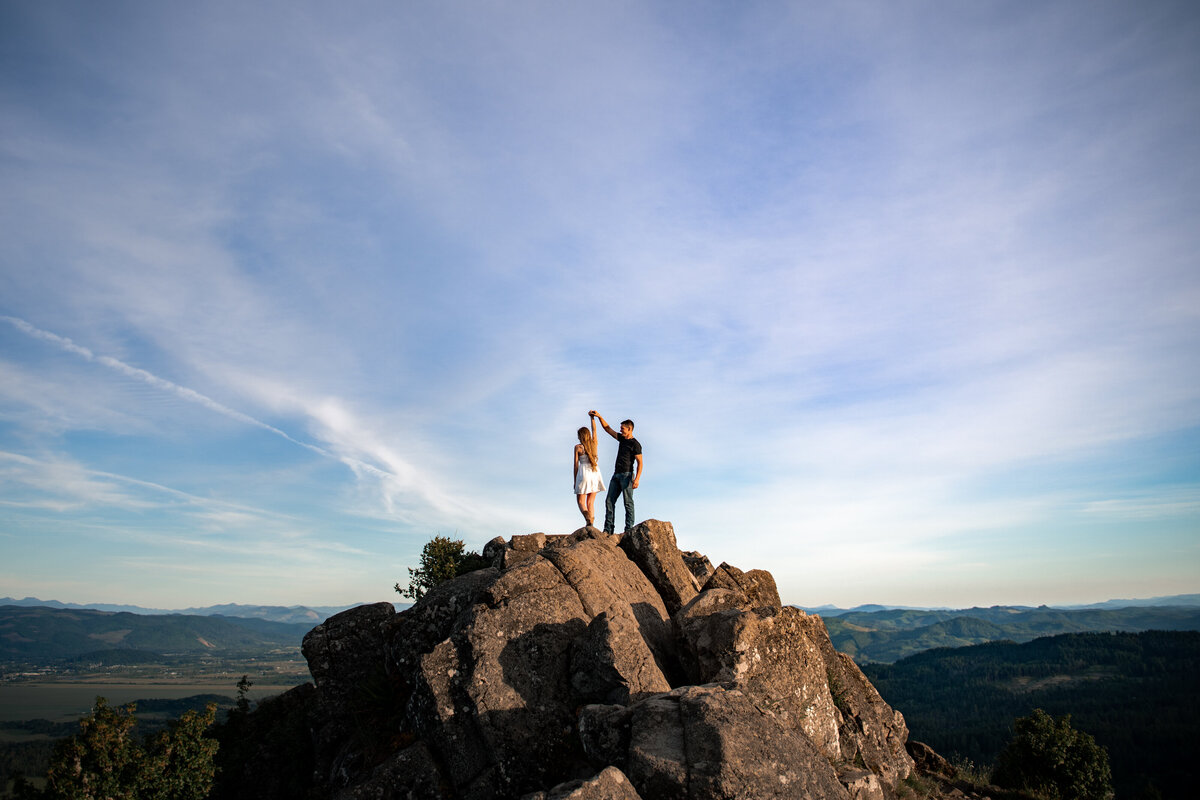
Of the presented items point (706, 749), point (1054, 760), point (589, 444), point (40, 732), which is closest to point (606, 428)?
point (589, 444)

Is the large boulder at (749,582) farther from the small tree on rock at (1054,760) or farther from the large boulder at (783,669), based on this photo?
the small tree on rock at (1054,760)

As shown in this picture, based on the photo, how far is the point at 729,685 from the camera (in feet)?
42.9

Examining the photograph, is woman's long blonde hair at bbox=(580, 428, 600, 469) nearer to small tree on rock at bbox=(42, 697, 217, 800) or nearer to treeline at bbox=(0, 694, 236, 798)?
small tree on rock at bbox=(42, 697, 217, 800)

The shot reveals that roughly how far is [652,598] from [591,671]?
587 cm

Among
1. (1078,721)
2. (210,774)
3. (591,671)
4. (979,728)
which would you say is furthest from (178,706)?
(1078,721)

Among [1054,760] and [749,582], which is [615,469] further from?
[1054,760]

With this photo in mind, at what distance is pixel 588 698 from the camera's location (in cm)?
1449

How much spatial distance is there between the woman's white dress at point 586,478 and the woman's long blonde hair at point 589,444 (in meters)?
0.18

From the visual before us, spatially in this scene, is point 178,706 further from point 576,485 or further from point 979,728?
point 979,728

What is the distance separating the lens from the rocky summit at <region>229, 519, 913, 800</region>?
11.3 meters

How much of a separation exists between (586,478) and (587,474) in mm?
171

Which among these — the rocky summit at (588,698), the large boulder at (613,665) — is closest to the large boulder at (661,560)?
the rocky summit at (588,698)

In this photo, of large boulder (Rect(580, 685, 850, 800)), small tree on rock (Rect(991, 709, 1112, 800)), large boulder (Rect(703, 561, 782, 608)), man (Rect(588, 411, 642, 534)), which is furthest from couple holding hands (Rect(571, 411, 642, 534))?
small tree on rock (Rect(991, 709, 1112, 800))

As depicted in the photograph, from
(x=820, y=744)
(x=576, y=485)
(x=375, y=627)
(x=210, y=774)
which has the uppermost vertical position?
(x=576, y=485)
